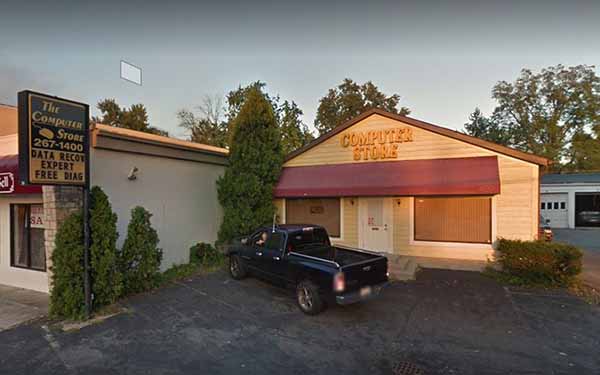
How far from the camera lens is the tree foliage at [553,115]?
31.3 meters

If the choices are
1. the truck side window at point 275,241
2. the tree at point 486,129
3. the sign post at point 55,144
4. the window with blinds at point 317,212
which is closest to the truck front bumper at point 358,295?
the truck side window at point 275,241

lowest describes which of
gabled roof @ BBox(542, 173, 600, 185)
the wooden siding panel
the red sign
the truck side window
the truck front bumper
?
the truck front bumper

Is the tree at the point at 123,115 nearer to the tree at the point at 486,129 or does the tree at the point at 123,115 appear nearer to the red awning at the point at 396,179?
the red awning at the point at 396,179

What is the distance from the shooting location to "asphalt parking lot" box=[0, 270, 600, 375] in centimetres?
425

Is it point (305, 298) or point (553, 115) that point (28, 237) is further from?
point (553, 115)

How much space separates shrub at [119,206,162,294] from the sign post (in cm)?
89

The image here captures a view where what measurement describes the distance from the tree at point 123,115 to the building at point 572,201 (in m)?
40.4

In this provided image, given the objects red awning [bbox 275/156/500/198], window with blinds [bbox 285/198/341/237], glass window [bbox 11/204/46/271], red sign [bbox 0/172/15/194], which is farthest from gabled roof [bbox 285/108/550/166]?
red sign [bbox 0/172/15/194]

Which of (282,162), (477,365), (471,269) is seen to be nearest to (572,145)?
(471,269)

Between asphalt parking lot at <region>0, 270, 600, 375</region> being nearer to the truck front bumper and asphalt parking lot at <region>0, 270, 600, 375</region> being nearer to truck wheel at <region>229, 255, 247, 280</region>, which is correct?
the truck front bumper

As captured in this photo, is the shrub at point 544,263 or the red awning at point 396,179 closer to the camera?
the shrub at point 544,263

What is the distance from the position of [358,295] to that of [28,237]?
9250mm

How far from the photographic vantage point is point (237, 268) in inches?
331

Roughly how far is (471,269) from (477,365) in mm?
5628
